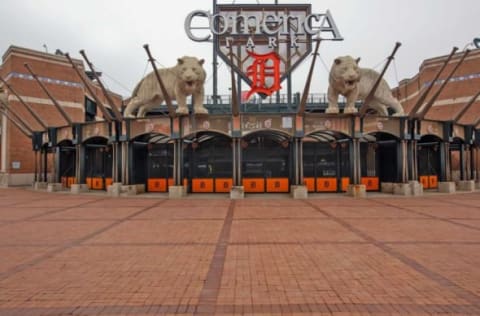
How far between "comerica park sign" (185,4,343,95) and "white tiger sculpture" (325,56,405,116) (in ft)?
21.9

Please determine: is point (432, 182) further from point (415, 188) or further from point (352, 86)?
point (352, 86)

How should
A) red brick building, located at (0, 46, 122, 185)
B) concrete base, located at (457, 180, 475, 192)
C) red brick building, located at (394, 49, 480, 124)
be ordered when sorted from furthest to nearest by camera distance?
red brick building, located at (394, 49, 480, 124), red brick building, located at (0, 46, 122, 185), concrete base, located at (457, 180, 475, 192)

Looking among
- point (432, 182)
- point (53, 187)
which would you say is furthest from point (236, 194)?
point (432, 182)

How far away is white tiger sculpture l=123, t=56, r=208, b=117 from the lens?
18.5 meters

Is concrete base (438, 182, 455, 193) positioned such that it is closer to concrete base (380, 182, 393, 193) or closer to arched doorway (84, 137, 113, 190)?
concrete base (380, 182, 393, 193)

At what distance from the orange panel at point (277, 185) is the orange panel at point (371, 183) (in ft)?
18.1

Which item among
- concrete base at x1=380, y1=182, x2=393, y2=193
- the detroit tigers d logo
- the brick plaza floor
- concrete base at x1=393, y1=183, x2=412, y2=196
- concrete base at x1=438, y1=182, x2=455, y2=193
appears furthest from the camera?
the detroit tigers d logo

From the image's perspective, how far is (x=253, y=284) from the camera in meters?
4.76

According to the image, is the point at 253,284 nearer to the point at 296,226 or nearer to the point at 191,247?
the point at 191,247

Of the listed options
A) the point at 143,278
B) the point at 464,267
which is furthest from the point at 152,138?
the point at 464,267

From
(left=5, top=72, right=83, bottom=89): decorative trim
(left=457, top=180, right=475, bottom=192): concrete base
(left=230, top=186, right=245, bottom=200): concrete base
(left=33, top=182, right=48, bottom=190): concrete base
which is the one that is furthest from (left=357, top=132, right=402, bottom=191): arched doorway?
(left=5, top=72, right=83, bottom=89): decorative trim

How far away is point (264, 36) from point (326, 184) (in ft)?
45.7

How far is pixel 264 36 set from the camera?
1035 inches

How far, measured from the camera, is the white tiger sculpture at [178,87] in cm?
1847
